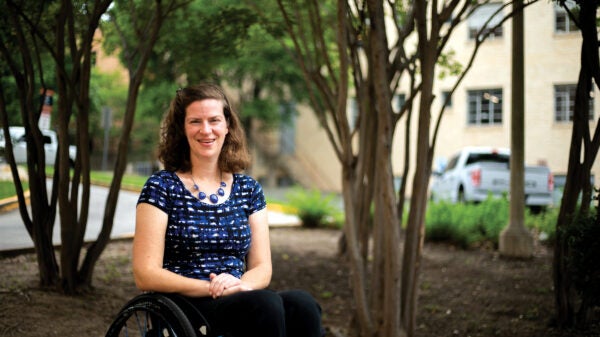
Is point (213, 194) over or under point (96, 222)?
over

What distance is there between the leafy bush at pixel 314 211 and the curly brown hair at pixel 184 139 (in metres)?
10.2

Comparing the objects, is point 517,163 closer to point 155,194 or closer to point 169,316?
point 155,194

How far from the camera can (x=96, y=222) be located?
9312mm

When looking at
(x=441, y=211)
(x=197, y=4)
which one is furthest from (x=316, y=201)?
(x=197, y=4)

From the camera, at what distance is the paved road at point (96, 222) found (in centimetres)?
639

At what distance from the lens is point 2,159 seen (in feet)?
19.8

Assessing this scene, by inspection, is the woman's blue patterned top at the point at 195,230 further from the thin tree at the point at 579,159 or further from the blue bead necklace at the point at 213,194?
the thin tree at the point at 579,159

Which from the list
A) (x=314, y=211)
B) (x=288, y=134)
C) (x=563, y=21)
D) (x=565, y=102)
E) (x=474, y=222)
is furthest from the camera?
(x=288, y=134)

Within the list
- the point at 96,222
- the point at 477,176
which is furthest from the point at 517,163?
the point at 96,222

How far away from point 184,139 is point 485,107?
18.8 metres

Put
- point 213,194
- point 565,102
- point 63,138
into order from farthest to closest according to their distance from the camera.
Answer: point 565,102 → point 63,138 → point 213,194

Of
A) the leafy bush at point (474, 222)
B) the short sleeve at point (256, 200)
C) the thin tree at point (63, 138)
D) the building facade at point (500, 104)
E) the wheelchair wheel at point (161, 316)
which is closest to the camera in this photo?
the wheelchair wheel at point (161, 316)

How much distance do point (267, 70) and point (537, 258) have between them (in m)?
18.8

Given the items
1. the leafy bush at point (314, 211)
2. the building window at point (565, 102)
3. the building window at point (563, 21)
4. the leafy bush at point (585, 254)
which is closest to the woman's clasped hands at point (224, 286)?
the leafy bush at point (585, 254)
